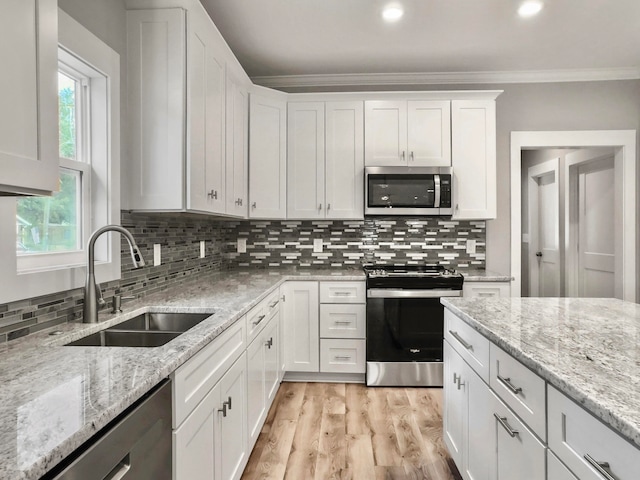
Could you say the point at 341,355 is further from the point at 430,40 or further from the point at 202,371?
the point at 430,40

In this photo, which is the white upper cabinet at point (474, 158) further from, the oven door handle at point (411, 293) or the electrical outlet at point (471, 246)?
the oven door handle at point (411, 293)

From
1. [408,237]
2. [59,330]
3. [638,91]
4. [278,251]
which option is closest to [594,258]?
[638,91]

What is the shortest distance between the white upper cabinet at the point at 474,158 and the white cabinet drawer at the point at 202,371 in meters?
2.39

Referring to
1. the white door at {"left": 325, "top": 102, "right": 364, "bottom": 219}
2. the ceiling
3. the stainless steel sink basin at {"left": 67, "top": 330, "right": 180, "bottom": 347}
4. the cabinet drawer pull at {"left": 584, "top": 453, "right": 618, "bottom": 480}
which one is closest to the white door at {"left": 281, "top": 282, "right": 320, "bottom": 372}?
the white door at {"left": 325, "top": 102, "right": 364, "bottom": 219}

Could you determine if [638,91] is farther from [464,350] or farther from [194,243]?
[194,243]

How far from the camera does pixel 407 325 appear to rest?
3.15 metres

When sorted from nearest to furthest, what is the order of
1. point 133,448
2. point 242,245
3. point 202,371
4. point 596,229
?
point 133,448 < point 202,371 < point 242,245 < point 596,229

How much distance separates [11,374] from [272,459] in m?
1.50

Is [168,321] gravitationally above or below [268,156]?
below

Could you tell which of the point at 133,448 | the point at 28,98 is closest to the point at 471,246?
the point at 133,448

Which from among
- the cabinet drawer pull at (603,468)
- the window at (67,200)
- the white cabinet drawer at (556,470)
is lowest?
the white cabinet drawer at (556,470)

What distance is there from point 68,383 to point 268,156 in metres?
2.69

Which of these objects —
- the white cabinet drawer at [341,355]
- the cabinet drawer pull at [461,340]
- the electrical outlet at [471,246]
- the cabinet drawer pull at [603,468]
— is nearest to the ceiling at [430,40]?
the electrical outlet at [471,246]

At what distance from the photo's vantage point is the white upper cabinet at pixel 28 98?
0.92m
